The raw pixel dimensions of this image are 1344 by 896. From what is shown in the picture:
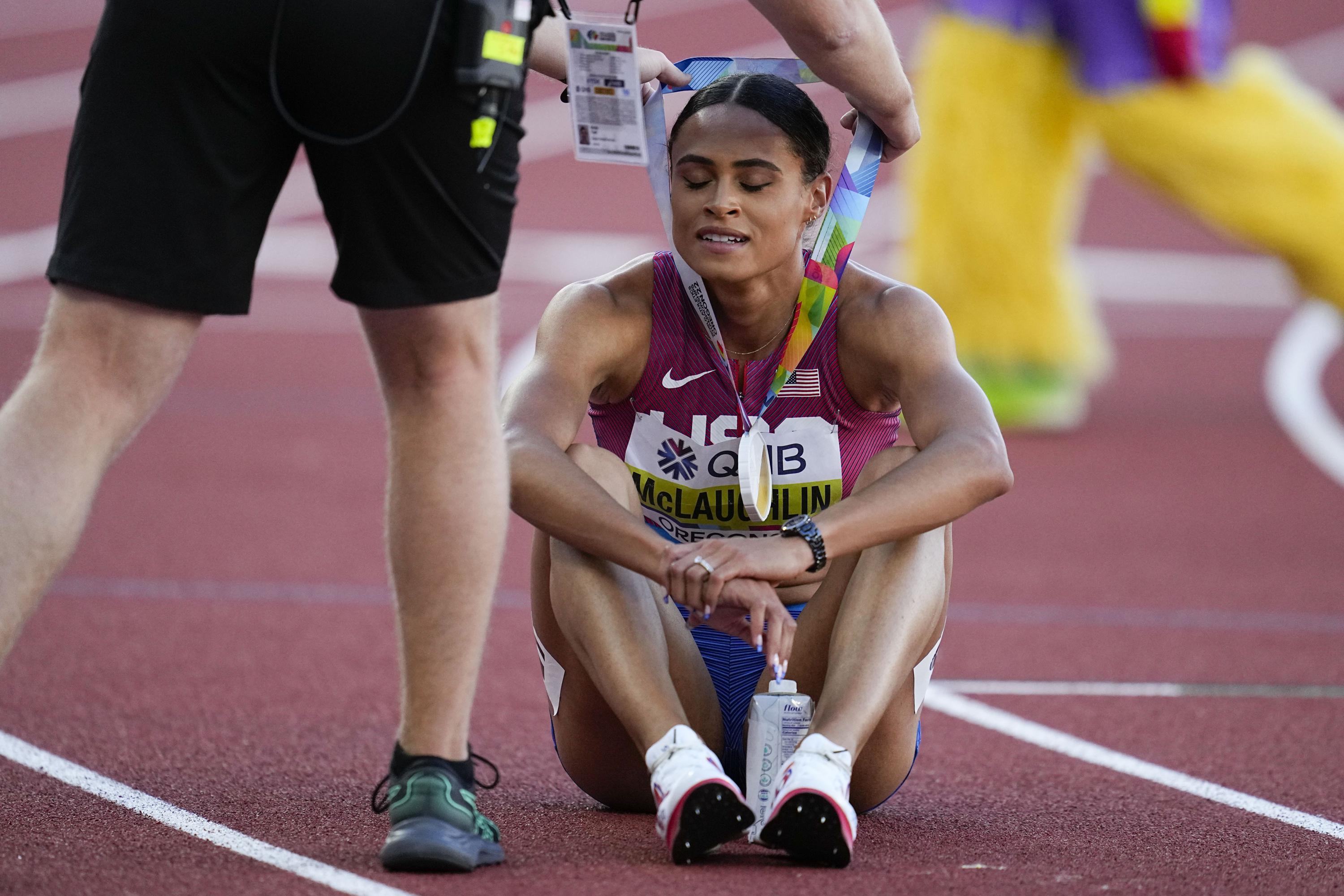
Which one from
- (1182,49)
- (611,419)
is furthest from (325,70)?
(1182,49)

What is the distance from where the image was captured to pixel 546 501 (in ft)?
10.4

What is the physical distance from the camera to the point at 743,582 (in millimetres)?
3057

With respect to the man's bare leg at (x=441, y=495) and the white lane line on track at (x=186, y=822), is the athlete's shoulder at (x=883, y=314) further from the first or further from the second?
the white lane line on track at (x=186, y=822)

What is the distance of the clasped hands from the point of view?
9.98 ft

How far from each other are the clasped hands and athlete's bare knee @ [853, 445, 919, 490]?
230 mm

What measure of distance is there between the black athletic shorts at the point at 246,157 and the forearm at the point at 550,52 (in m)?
0.63

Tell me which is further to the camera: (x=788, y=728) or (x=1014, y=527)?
(x=1014, y=527)

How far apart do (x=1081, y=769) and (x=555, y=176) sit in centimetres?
1370

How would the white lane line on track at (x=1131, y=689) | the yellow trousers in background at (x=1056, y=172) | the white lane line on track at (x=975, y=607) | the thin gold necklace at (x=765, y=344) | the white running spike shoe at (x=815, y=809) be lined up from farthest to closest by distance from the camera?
the yellow trousers in background at (x=1056, y=172), the white lane line on track at (x=975, y=607), the white lane line on track at (x=1131, y=689), the thin gold necklace at (x=765, y=344), the white running spike shoe at (x=815, y=809)

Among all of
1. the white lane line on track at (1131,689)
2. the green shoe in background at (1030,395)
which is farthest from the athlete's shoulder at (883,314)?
the green shoe in background at (1030,395)

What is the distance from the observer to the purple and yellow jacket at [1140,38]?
7543 mm

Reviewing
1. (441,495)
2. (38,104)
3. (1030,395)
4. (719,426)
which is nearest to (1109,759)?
(719,426)

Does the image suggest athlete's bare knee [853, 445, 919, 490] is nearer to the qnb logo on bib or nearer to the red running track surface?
the qnb logo on bib

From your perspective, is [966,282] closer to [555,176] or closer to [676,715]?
[676,715]
